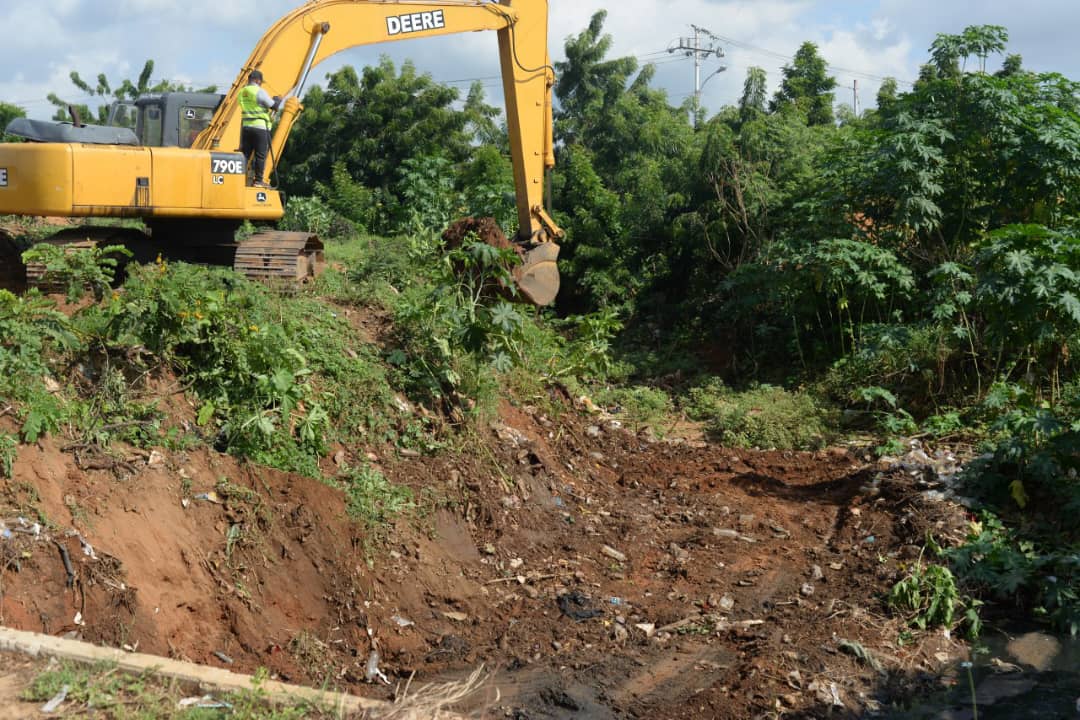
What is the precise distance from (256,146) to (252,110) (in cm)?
36

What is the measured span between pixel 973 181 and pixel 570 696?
9152mm

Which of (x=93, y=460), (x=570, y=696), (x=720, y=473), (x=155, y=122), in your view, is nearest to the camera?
(x=570, y=696)

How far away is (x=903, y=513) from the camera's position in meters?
7.87

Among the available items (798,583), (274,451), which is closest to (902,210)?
(798,583)

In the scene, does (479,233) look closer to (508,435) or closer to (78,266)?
(508,435)

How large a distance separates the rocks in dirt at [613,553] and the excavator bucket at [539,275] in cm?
254

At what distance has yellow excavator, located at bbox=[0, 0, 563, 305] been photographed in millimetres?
8578

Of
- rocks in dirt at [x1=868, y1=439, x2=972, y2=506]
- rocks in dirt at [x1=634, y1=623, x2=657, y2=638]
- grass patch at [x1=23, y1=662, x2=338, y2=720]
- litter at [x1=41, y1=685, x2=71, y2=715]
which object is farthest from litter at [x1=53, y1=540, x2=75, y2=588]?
rocks in dirt at [x1=868, y1=439, x2=972, y2=506]

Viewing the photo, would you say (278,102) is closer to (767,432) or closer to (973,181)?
(767,432)

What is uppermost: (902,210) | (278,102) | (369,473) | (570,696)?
(278,102)

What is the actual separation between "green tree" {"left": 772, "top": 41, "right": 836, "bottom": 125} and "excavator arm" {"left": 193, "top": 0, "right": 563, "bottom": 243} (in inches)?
602

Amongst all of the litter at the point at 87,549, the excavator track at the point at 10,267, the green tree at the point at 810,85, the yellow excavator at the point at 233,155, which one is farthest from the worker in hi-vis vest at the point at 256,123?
the green tree at the point at 810,85

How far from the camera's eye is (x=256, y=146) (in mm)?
9523

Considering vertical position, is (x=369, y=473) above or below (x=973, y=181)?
below
